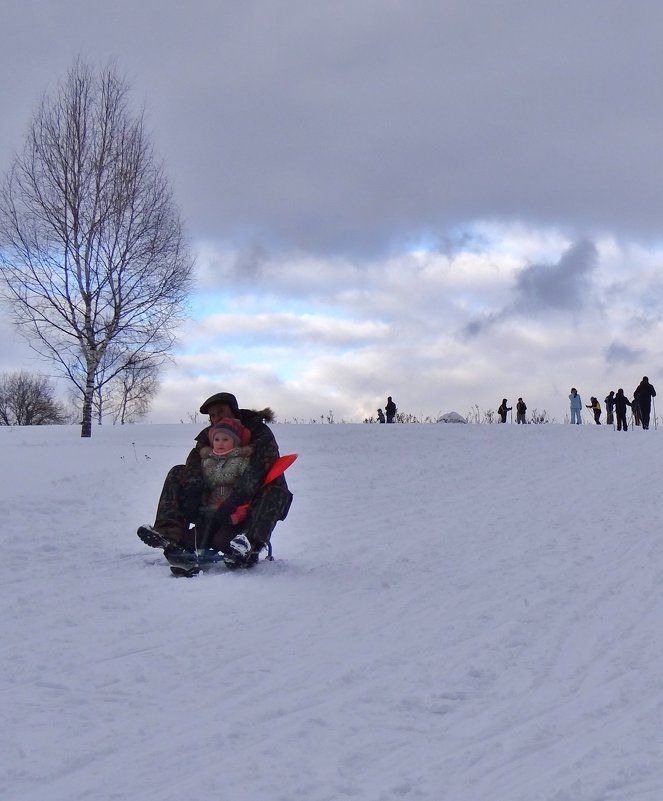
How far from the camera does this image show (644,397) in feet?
95.7

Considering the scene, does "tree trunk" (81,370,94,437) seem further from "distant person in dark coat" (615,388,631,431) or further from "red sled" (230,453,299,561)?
"red sled" (230,453,299,561)

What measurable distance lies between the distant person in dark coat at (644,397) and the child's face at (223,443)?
23070mm

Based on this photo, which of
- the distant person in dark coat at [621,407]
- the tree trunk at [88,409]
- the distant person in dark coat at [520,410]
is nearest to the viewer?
the tree trunk at [88,409]

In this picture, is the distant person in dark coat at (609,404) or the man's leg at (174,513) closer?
the man's leg at (174,513)

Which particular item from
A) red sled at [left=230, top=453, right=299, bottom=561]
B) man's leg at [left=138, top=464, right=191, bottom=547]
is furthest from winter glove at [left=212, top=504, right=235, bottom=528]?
man's leg at [left=138, top=464, right=191, bottom=547]

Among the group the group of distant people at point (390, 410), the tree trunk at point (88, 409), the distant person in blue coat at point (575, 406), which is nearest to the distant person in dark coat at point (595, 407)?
the distant person in blue coat at point (575, 406)

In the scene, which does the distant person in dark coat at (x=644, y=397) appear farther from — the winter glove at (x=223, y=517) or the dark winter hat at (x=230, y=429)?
the winter glove at (x=223, y=517)

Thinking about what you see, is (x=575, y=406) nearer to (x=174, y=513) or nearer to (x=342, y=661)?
(x=174, y=513)

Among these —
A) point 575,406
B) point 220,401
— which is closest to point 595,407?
point 575,406

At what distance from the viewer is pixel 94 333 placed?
2630 centimetres

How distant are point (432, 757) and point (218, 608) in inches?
109

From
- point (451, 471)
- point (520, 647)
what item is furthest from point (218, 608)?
point (451, 471)

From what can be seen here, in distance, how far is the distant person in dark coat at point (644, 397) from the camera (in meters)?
29.0

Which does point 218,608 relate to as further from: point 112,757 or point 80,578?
point 112,757
